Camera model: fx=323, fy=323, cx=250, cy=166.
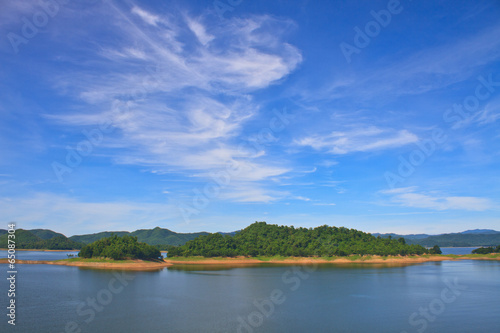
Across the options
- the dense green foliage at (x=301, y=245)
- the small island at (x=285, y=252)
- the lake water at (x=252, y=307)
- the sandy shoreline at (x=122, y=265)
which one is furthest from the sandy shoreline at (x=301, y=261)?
the lake water at (x=252, y=307)

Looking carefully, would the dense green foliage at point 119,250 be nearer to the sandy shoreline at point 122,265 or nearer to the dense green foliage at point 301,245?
the sandy shoreline at point 122,265

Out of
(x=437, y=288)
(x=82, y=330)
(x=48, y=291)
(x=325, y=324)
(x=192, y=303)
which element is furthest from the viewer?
(x=437, y=288)

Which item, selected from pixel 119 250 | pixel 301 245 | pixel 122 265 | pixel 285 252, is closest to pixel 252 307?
pixel 122 265

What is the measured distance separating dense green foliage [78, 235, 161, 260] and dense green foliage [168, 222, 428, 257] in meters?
24.9

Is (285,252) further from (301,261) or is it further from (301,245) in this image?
(301,261)

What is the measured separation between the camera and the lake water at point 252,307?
113 ft

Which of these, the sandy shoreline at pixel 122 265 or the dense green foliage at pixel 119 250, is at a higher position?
the dense green foliage at pixel 119 250

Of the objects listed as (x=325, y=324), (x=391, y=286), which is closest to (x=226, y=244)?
(x=391, y=286)

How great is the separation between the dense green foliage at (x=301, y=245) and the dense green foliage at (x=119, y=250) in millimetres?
24933

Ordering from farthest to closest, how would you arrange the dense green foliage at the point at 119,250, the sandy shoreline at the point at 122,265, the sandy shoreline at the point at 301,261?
1. the sandy shoreline at the point at 301,261
2. the dense green foliage at the point at 119,250
3. the sandy shoreline at the point at 122,265

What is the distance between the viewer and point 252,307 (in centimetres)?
4381

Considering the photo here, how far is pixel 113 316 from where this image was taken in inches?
1489

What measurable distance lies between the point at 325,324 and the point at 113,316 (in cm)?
2441

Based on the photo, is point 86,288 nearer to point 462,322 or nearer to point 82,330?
point 82,330
